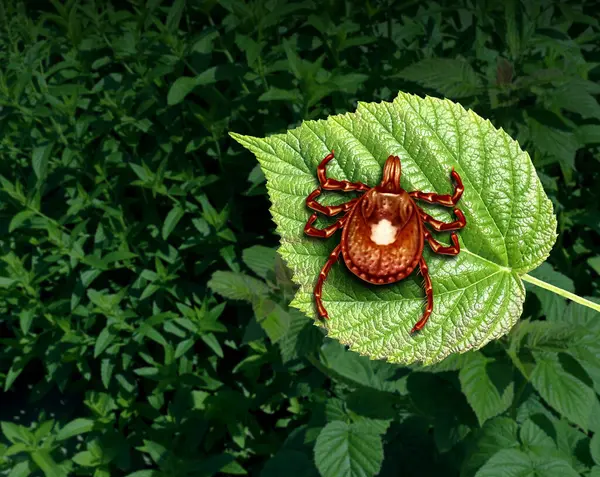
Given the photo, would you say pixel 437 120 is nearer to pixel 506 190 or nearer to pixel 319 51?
pixel 506 190

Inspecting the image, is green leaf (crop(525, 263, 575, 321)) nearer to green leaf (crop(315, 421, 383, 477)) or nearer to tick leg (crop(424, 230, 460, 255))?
green leaf (crop(315, 421, 383, 477))

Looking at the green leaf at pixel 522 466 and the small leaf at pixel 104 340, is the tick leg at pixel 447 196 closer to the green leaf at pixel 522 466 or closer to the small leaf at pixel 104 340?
the green leaf at pixel 522 466

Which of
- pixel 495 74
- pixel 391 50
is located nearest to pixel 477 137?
pixel 495 74

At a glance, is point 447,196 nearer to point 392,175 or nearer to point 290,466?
point 392,175

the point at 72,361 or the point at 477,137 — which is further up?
the point at 477,137

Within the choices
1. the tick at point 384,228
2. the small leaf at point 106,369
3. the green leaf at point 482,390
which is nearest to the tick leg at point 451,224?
the tick at point 384,228

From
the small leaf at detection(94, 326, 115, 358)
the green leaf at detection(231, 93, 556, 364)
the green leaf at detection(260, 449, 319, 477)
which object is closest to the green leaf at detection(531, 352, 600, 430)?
the green leaf at detection(260, 449, 319, 477)
